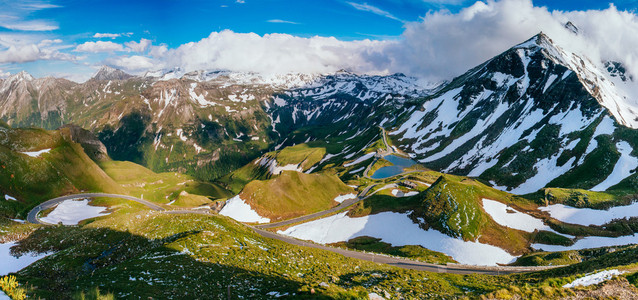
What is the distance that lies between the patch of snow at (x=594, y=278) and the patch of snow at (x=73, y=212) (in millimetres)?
129853

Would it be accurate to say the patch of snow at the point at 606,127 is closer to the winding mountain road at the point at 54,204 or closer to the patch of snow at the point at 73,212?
the winding mountain road at the point at 54,204

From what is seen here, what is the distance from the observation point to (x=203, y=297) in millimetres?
22500

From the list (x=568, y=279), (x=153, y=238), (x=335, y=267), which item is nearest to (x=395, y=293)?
(x=335, y=267)

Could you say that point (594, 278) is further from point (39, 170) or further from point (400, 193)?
point (39, 170)

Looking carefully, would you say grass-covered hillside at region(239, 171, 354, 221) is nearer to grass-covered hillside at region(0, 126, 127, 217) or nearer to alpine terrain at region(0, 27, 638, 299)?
alpine terrain at region(0, 27, 638, 299)

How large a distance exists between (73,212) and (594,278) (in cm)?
14371

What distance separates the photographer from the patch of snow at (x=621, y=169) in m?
112

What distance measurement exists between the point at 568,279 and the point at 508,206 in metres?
76.8

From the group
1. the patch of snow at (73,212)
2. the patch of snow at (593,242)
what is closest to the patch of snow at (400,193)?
the patch of snow at (593,242)

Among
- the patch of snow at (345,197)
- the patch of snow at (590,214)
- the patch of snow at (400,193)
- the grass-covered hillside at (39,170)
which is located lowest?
the grass-covered hillside at (39,170)

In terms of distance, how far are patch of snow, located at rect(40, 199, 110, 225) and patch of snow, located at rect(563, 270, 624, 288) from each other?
130 meters

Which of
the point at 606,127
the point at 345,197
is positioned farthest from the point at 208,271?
the point at 606,127

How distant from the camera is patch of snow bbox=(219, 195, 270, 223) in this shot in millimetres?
113312

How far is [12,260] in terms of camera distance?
131 ft
